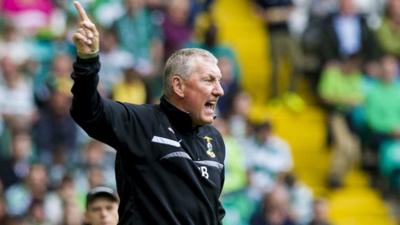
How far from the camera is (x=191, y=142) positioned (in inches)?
271

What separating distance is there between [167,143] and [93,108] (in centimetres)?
54

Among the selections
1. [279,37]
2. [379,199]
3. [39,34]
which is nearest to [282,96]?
[279,37]

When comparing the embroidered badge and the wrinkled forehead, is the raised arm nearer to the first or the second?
the wrinkled forehead

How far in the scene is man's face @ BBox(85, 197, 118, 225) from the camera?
793 centimetres

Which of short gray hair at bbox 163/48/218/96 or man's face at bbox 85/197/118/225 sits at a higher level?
short gray hair at bbox 163/48/218/96

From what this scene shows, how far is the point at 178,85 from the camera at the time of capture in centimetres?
684

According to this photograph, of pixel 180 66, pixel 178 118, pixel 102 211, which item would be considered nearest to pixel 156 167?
pixel 178 118

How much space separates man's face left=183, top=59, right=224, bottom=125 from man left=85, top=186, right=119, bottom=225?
4.33ft

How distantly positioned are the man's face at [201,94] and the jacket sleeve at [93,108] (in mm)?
406

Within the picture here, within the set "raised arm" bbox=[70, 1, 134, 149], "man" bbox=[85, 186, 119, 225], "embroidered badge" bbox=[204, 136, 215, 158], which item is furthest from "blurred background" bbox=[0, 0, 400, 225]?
"raised arm" bbox=[70, 1, 134, 149]

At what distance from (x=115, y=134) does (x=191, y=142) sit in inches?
19.9

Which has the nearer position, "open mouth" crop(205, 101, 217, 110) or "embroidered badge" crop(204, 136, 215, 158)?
"open mouth" crop(205, 101, 217, 110)

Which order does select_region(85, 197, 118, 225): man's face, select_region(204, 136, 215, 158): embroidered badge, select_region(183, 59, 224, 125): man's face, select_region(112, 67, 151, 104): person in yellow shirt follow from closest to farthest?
1. select_region(183, 59, 224, 125): man's face
2. select_region(204, 136, 215, 158): embroidered badge
3. select_region(85, 197, 118, 225): man's face
4. select_region(112, 67, 151, 104): person in yellow shirt

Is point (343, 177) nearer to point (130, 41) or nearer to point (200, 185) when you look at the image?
point (130, 41)
